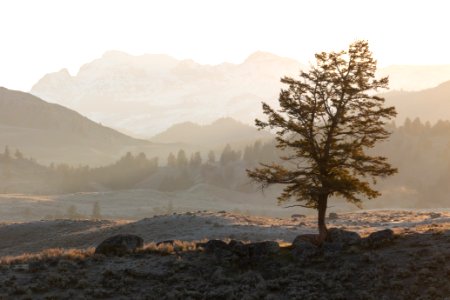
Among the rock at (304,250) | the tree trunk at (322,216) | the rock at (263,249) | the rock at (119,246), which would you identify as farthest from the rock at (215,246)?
the tree trunk at (322,216)

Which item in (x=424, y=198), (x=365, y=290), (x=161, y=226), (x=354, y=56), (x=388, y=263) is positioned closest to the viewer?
(x=365, y=290)

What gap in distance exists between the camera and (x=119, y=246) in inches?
1377

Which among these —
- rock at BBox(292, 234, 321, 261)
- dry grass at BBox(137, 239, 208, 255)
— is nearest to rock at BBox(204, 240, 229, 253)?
dry grass at BBox(137, 239, 208, 255)

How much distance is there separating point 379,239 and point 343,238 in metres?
2.11

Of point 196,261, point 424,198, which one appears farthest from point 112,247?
point 424,198

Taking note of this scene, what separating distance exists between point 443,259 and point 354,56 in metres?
12.5

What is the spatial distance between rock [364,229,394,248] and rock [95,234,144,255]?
12.9 meters

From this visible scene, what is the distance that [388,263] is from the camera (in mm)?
27516

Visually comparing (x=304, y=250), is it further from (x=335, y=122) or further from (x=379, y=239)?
(x=335, y=122)

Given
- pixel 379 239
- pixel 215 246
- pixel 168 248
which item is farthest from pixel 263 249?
pixel 168 248

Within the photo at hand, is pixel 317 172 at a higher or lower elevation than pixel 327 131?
lower

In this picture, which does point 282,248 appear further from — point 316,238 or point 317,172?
point 317,172

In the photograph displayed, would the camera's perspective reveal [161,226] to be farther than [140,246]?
→ Yes

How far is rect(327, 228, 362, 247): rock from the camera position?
103 ft
